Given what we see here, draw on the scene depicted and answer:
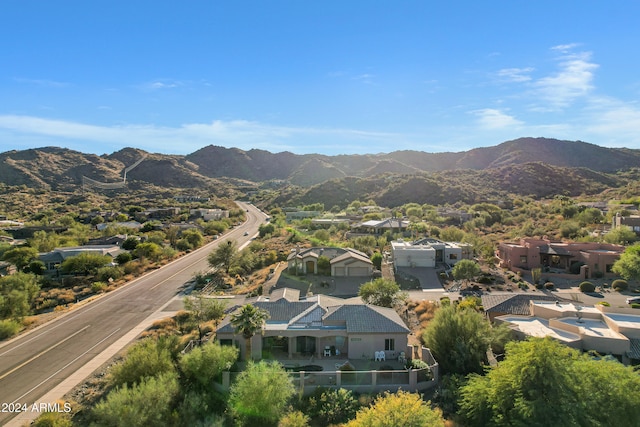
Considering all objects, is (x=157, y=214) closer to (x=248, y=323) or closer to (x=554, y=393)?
(x=248, y=323)

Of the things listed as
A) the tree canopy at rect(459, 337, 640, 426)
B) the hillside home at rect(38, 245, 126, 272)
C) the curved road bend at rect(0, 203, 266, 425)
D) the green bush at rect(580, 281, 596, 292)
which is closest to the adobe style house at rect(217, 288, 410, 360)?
the tree canopy at rect(459, 337, 640, 426)

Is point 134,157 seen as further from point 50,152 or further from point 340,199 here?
point 340,199

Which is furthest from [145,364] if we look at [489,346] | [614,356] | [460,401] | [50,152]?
[50,152]

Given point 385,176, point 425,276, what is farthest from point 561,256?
point 385,176

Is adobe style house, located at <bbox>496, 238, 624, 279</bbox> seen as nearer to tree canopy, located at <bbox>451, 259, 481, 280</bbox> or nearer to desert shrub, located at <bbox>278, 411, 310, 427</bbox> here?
tree canopy, located at <bbox>451, 259, 481, 280</bbox>

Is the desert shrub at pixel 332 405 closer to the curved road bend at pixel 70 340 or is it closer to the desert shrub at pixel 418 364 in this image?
the desert shrub at pixel 418 364
